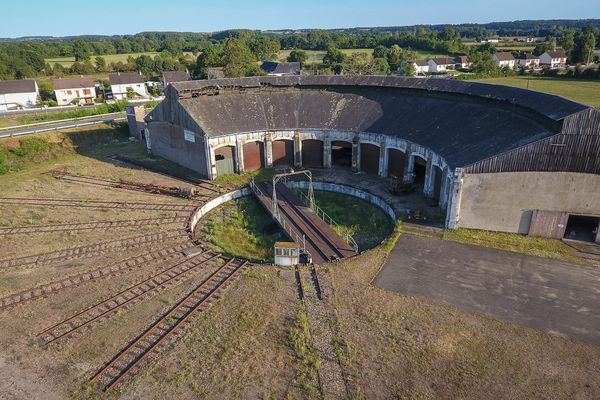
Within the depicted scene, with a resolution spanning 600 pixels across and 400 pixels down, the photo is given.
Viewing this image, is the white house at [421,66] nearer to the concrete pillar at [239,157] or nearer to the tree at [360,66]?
the tree at [360,66]

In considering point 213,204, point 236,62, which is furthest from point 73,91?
point 213,204

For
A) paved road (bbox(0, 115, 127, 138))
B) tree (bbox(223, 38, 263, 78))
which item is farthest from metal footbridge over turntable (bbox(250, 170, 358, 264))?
tree (bbox(223, 38, 263, 78))

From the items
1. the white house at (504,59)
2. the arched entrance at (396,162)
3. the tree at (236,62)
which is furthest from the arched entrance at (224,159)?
the white house at (504,59)

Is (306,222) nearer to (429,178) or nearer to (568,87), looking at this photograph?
(429,178)

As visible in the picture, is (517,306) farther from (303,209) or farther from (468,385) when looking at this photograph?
(303,209)

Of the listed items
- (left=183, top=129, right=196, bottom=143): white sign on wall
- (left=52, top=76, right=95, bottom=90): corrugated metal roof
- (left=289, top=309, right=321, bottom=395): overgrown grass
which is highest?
(left=52, top=76, right=95, bottom=90): corrugated metal roof

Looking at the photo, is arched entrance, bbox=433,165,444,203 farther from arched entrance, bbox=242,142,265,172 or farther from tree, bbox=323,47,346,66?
tree, bbox=323,47,346,66
